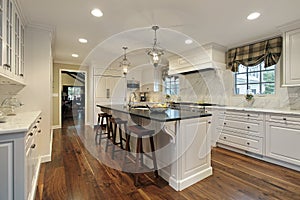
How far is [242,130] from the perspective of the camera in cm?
319

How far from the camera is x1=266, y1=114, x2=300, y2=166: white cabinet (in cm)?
249

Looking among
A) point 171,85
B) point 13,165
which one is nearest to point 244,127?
point 171,85

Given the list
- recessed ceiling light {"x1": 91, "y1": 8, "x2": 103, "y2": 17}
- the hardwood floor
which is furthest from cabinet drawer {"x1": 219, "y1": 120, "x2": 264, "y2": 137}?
recessed ceiling light {"x1": 91, "y1": 8, "x2": 103, "y2": 17}

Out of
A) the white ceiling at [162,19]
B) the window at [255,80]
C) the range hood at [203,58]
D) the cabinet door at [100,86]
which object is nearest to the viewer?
the white ceiling at [162,19]

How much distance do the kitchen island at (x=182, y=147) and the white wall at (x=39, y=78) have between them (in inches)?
72.9

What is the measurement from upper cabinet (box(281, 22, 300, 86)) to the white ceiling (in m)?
0.21

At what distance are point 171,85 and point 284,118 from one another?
11.6 ft

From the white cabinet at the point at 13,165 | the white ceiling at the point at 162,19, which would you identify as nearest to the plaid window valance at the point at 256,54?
the white ceiling at the point at 162,19

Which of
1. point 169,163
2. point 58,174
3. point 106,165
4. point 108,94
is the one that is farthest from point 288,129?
point 108,94

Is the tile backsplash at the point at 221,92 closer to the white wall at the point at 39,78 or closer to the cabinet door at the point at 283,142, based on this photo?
the cabinet door at the point at 283,142

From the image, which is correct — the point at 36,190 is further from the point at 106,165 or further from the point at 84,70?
the point at 84,70

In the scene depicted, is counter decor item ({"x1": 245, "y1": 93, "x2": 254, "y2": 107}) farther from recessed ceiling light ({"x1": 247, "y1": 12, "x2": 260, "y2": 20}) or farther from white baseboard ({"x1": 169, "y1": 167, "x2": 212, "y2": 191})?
white baseboard ({"x1": 169, "y1": 167, "x2": 212, "y2": 191})

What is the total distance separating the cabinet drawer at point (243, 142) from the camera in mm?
2943

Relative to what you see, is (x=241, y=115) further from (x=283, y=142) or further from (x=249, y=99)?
(x=283, y=142)
